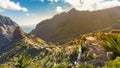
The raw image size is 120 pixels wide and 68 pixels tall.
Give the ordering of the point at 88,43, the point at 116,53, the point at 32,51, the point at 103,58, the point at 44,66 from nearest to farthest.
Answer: the point at 116,53, the point at 103,58, the point at 88,43, the point at 44,66, the point at 32,51

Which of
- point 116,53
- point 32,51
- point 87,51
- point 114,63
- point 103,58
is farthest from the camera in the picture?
point 32,51

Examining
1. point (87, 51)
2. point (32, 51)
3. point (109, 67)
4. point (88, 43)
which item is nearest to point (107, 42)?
point (109, 67)

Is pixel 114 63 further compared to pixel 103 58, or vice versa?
pixel 103 58

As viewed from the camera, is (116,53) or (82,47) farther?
(82,47)

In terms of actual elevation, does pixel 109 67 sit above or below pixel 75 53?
above

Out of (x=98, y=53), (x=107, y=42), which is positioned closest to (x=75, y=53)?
(x=98, y=53)

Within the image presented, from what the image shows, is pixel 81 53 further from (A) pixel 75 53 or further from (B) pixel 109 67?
(B) pixel 109 67

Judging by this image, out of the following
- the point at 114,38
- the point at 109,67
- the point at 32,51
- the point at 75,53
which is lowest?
the point at 32,51

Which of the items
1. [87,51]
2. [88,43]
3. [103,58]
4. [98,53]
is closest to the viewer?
[103,58]

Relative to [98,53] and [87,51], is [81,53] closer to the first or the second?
[87,51]
